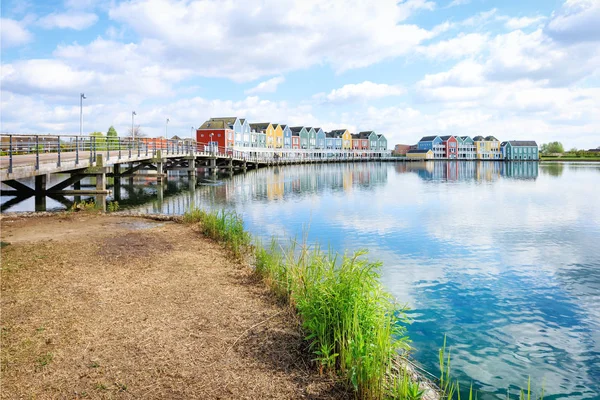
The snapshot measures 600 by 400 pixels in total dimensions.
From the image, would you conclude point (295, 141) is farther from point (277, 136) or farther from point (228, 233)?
point (228, 233)

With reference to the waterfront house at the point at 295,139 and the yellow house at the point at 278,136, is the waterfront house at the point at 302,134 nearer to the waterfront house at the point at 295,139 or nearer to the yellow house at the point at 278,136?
the waterfront house at the point at 295,139

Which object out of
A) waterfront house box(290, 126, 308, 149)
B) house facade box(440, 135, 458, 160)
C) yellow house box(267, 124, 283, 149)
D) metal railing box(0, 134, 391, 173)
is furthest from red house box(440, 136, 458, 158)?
yellow house box(267, 124, 283, 149)

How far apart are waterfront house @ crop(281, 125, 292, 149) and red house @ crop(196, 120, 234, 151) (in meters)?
30.4

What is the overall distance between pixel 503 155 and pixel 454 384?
512 feet

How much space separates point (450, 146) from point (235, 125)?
85341 millimetres

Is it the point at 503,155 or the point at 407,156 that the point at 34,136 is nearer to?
the point at 407,156

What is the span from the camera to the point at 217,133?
274 feet

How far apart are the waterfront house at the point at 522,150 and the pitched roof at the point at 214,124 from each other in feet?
322

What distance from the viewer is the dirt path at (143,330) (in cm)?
514

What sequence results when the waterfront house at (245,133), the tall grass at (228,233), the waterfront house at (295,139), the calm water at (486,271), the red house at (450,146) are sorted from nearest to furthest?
1. the calm water at (486,271)
2. the tall grass at (228,233)
3. the waterfront house at (245,133)
4. the waterfront house at (295,139)
5. the red house at (450,146)

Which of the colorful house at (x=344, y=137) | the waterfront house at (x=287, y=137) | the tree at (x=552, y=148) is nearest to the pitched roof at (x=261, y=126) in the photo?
the waterfront house at (x=287, y=137)

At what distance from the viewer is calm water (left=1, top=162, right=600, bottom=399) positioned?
23.5ft

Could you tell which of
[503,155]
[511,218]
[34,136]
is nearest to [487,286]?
[511,218]

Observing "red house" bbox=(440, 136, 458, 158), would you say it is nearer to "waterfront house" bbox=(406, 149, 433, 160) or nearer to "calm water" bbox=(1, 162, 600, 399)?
"waterfront house" bbox=(406, 149, 433, 160)
